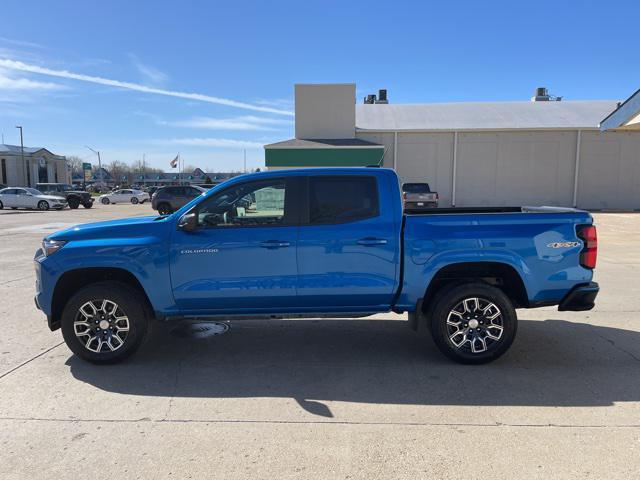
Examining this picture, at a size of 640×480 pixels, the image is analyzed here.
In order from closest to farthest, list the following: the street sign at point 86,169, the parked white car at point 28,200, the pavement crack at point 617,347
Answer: the pavement crack at point 617,347 < the parked white car at point 28,200 < the street sign at point 86,169

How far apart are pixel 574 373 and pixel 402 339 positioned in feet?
5.84

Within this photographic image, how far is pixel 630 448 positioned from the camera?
10.2 feet

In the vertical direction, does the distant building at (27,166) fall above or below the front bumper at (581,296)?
above

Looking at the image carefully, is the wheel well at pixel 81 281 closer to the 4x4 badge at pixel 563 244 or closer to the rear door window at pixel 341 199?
the rear door window at pixel 341 199

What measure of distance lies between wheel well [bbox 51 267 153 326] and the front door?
1.77ft

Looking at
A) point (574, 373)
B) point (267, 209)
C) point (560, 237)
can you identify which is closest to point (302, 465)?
point (267, 209)

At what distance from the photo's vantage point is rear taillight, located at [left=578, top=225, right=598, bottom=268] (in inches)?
176

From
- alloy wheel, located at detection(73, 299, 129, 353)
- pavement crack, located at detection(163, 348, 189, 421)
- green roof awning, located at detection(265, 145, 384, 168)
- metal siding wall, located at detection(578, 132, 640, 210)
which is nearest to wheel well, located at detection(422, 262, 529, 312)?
pavement crack, located at detection(163, 348, 189, 421)

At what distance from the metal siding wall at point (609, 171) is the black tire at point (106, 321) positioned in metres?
29.2

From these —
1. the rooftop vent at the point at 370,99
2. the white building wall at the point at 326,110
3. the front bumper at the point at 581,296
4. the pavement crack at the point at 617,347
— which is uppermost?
the rooftop vent at the point at 370,99

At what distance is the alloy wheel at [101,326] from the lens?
4.56 metres

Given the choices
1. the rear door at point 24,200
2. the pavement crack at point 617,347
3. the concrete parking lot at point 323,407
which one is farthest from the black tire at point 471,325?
the rear door at point 24,200

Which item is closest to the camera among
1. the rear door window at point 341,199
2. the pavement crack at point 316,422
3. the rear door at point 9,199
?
the pavement crack at point 316,422

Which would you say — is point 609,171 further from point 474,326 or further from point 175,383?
point 175,383
